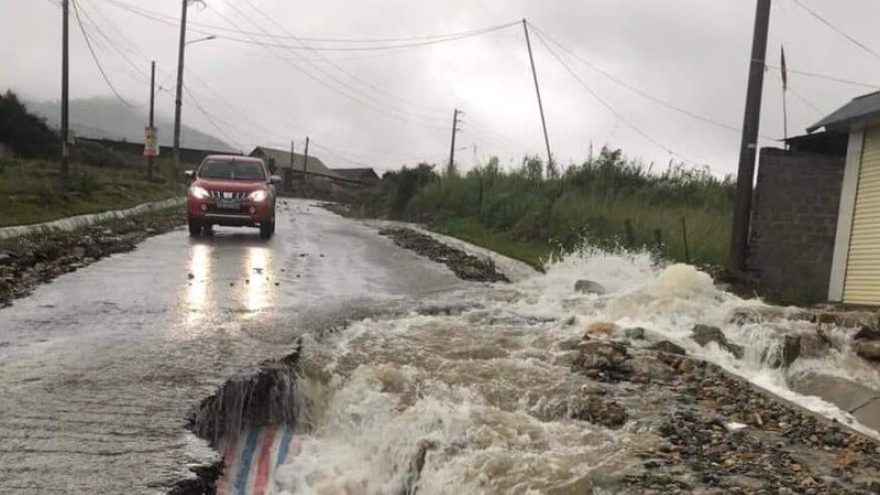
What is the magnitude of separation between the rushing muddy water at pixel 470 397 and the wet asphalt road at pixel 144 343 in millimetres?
578

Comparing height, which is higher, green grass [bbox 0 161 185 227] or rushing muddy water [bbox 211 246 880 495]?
green grass [bbox 0 161 185 227]

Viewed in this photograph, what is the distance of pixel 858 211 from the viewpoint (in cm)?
1248

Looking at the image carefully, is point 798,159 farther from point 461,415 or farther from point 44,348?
point 44,348

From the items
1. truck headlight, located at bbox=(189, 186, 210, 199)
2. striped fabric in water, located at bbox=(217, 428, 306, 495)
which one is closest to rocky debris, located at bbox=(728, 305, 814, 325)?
striped fabric in water, located at bbox=(217, 428, 306, 495)

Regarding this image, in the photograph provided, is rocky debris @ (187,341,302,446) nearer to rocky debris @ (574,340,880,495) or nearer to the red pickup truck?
rocky debris @ (574,340,880,495)

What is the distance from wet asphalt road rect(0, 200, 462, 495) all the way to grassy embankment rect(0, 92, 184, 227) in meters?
5.03

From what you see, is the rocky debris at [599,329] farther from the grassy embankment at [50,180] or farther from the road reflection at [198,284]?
the grassy embankment at [50,180]

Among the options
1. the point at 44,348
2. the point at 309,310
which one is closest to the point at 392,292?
the point at 309,310

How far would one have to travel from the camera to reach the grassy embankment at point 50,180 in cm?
1717

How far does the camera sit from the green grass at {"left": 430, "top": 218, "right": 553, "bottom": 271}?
58.5 ft

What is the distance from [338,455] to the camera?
18.2 ft

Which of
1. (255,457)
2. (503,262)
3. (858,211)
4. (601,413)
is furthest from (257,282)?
(858,211)

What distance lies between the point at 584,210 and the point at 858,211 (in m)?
9.17

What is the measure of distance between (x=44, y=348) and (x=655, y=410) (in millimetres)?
4945
